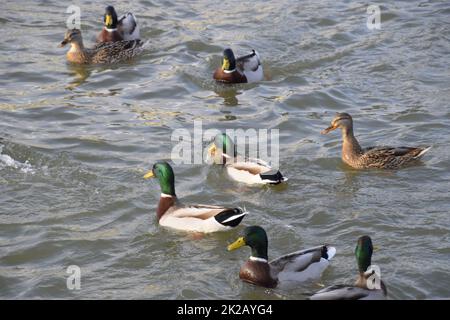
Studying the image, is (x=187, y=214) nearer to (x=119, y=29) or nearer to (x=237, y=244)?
(x=237, y=244)

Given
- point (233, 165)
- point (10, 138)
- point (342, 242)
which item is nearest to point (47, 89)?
point (10, 138)

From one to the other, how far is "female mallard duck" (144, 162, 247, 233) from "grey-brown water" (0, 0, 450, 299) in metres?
0.13

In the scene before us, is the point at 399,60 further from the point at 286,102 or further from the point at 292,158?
the point at 292,158

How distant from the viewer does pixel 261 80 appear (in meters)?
15.4

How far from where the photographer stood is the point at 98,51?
15992 millimetres

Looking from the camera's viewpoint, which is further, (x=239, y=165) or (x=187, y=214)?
(x=239, y=165)

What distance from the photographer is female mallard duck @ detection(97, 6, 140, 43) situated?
16375mm

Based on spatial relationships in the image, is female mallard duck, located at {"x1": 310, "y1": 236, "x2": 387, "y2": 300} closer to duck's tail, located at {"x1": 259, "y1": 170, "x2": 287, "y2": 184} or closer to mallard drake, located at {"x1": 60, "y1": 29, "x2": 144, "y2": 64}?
duck's tail, located at {"x1": 259, "y1": 170, "x2": 287, "y2": 184}

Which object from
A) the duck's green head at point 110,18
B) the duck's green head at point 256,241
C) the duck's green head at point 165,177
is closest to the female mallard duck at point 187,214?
the duck's green head at point 165,177

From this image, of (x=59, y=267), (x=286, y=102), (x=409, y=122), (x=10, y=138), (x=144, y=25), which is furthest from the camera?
(x=144, y=25)

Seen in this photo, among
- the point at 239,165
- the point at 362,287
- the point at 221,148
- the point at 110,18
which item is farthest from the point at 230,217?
the point at 110,18

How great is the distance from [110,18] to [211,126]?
3771 millimetres

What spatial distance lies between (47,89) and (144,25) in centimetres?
342

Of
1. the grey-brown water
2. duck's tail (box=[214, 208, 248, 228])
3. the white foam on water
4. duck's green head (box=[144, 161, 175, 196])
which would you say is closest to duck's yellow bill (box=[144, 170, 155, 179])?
duck's green head (box=[144, 161, 175, 196])
